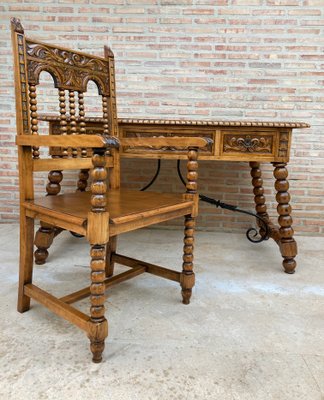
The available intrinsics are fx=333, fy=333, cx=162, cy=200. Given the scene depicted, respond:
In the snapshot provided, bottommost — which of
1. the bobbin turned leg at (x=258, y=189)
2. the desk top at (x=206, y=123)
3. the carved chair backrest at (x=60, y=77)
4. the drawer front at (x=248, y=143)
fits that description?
the bobbin turned leg at (x=258, y=189)

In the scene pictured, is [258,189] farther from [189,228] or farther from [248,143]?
[189,228]

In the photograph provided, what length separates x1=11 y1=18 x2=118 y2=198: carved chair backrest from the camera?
4.01ft

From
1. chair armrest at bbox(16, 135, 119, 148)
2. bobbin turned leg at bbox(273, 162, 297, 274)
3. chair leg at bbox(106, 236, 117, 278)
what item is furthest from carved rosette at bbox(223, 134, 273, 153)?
chair armrest at bbox(16, 135, 119, 148)

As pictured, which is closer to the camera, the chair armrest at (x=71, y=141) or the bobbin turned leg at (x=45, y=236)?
the chair armrest at (x=71, y=141)

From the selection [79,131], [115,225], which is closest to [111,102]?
[79,131]

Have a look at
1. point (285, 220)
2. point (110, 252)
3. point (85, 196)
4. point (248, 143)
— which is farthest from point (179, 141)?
point (285, 220)

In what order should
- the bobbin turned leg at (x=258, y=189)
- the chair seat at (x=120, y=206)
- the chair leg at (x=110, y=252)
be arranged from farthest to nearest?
the bobbin turned leg at (x=258, y=189) → the chair leg at (x=110, y=252) → the chair seat at (x=120, y=206)

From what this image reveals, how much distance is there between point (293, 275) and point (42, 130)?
206cm

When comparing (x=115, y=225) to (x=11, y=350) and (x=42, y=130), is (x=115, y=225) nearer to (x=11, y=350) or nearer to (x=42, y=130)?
(x=11, y=350)

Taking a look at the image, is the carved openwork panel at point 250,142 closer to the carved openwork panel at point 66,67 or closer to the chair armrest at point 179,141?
the chair armrest at point 179,141

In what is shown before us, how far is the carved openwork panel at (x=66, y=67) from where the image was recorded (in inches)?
50.8

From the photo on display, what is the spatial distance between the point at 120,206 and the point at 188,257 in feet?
1.32

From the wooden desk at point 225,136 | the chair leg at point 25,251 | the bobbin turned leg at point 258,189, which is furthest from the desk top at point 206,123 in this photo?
the chair leg at point 25,251

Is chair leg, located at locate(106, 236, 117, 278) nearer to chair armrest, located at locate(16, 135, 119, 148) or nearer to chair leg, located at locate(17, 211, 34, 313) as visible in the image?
chair leg, located at locate(17, 211, 34, 313)
